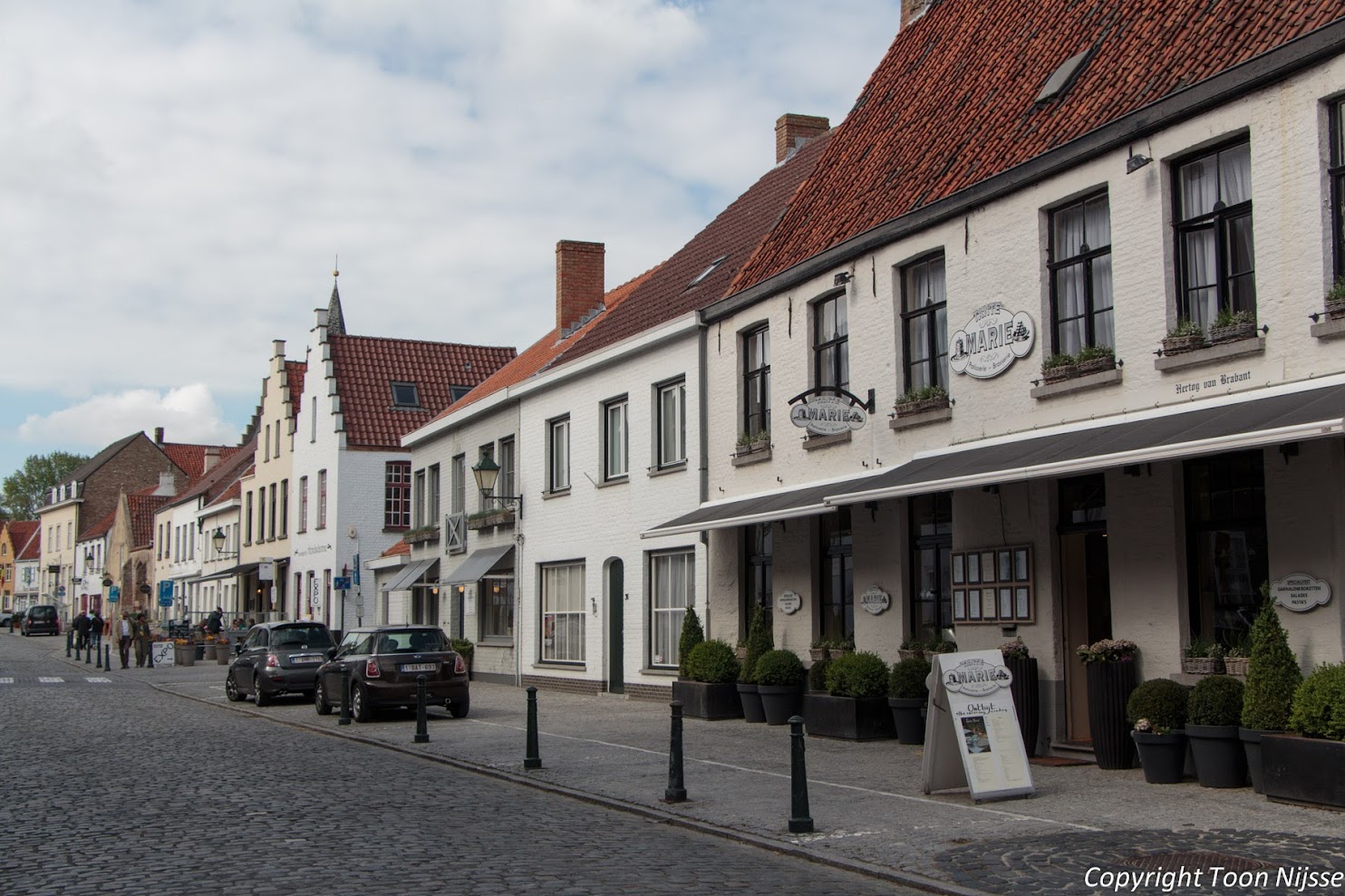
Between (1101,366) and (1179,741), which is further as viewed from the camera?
(1101,366)

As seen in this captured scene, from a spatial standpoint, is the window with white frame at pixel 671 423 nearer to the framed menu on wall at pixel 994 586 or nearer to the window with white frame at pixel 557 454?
the window with white frame at pixel 557 454

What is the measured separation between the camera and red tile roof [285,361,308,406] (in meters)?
50.8

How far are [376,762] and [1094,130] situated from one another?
9.93 meters

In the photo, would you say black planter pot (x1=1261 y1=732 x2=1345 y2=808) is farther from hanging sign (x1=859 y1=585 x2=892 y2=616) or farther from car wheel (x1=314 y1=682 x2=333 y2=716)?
car wheel (x1=314 y1=682 x2=333 y2=716)

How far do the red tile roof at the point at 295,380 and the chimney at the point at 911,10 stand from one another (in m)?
31.7

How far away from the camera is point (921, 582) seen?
1714 centimetres

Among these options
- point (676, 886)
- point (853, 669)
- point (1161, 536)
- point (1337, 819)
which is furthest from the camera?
point (853, 669)

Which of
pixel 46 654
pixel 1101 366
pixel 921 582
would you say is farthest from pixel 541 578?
pixel 46 654

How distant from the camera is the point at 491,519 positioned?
31.0 metres

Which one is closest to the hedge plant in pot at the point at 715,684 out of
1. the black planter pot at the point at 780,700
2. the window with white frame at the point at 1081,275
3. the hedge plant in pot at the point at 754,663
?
the hedge plant in pot at the point at 754,663

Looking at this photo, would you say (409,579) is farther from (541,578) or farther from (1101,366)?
(1101,366)

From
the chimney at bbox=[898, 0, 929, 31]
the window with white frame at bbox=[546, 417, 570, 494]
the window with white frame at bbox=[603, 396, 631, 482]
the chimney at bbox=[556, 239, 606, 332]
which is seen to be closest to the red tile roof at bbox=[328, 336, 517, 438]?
the chimney at bbox=[556, 239, 606, 332]

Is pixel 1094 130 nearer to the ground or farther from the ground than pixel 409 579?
farther from the ground

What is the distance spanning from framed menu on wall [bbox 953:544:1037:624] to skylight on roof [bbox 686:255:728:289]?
10.1m
